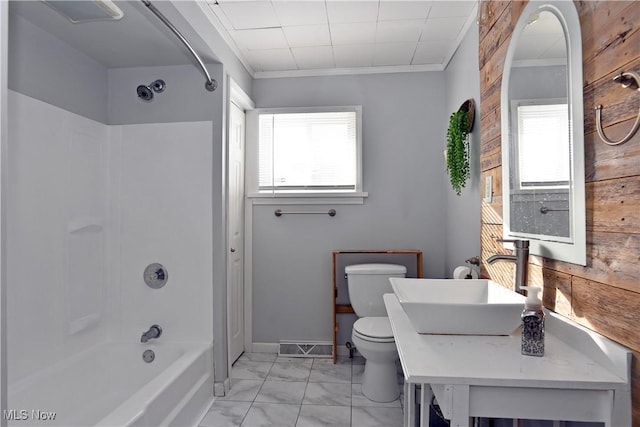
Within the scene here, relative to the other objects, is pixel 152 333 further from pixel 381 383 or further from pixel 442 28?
pixel 442 28

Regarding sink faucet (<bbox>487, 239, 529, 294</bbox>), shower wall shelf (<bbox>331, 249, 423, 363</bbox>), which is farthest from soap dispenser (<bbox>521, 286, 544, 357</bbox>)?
shower wall shelf (<bbox>331, 249, 423, 363</bbox>)

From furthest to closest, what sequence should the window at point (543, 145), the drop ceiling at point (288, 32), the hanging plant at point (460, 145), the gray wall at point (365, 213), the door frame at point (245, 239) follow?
the gray wall at point (365, 213)
the door frame at point (245, 239)
the hanging plant at point (460, 145)
the drop ceiling at point (288, 32)
the window at point (543, 145)

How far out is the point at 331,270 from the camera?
289cm

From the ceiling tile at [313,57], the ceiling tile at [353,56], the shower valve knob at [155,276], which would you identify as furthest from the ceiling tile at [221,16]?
the shower valve knob at [155,276]

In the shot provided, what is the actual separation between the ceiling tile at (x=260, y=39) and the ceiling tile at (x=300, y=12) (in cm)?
14

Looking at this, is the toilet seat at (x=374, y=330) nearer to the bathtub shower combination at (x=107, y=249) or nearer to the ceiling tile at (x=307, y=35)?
the bathtub shower combination at (x=107, y=249)

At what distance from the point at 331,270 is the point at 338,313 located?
0.34 meters

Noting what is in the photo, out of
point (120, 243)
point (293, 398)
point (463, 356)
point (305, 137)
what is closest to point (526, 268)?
point (463, 356)

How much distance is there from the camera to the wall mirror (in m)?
1.15

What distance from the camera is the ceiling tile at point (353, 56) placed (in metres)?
2.55

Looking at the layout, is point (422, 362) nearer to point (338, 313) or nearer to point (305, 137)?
point (338, 313)

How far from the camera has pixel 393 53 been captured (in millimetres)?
2639

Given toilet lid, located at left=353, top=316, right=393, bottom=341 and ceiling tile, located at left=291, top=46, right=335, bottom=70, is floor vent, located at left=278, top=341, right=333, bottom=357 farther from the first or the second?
ceiling tile, located at left=291, top=46, right=335, bottom=70

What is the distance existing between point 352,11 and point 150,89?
1329mm
